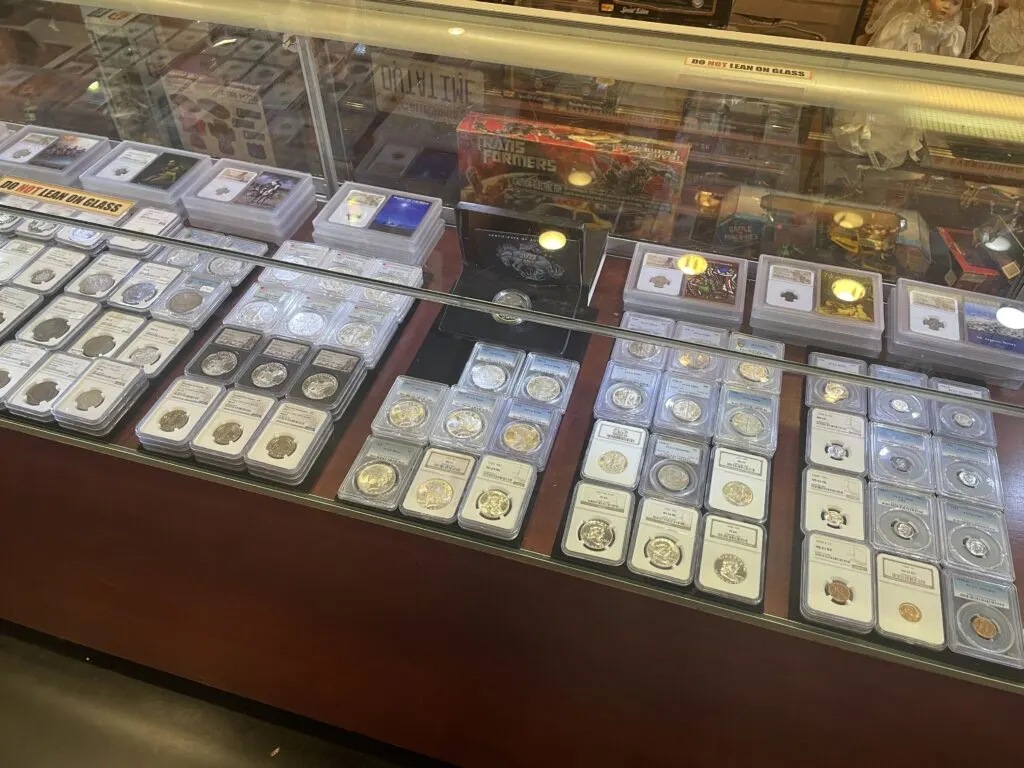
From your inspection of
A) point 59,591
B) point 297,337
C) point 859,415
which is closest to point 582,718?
point 859,415

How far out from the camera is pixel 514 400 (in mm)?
1485

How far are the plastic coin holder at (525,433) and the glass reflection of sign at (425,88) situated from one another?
0.69 meters

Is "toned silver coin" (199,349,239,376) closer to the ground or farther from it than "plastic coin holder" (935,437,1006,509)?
closer to the ground

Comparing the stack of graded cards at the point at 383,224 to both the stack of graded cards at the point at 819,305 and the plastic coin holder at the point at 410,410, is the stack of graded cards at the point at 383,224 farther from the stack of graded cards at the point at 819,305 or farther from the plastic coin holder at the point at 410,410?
the stack of graded cards at the point at 819,305

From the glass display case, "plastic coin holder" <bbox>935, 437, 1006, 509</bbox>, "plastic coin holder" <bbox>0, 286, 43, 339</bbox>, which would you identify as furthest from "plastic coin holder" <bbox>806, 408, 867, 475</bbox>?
"plastic coin holder" <bbox>0, 286, 43, 339</bbox>

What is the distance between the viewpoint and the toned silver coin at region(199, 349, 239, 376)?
61.3 inches

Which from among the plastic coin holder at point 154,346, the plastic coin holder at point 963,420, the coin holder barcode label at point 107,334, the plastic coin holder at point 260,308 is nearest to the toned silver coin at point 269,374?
the plastic coin holder at point 260,308

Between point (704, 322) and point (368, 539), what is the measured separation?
801mm

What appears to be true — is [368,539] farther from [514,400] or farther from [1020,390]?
[1020,390]

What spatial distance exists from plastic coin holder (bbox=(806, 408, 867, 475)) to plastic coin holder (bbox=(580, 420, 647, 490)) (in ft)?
1.06

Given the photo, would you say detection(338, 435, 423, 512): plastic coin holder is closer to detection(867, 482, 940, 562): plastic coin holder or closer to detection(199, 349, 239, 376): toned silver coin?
detection(199, 349, 239, 376): toned silver coin

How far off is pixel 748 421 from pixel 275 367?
3.25 feet

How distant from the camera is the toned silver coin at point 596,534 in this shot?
A: 1288 millimetres

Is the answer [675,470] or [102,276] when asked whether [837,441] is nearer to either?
[675,470]
